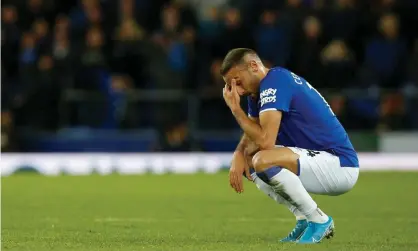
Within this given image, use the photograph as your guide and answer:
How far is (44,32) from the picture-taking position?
19.3 meters

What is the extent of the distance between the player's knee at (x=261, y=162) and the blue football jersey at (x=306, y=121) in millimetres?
371

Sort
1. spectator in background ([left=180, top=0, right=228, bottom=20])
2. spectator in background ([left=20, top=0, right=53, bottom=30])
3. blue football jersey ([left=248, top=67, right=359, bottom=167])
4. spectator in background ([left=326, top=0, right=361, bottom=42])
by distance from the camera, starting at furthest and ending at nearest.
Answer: spectator in background ([left=180, top=0, right=228, bottom=20]) → spectator in background ([left=20, top=0, right=53, bottom=30]) → spectator in background ([left=326, top=0, right=361, bottom=42]) → blue football jersey ([left=248, top=67, right=359, bottom=167])

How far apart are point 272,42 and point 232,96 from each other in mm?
10855

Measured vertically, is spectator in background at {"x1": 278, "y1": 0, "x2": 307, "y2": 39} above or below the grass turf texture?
above

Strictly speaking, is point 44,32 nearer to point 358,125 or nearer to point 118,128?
point 118,128

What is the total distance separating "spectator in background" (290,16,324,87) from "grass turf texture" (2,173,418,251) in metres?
2.39

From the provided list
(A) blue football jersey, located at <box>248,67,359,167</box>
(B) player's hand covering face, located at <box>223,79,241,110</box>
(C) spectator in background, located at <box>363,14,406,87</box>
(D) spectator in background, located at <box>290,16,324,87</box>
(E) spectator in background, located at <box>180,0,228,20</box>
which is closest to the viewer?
(B) player's hand covering face, located at <box>223,79,241,110</box>

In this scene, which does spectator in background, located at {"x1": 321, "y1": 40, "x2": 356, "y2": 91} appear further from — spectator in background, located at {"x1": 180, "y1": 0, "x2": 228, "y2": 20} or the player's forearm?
the player's forearm

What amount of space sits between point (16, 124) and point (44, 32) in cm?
181

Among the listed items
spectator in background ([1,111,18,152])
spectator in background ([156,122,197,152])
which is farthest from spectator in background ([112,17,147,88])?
spectator in background ([1,111,18,152])

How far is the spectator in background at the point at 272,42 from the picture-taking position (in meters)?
18.7

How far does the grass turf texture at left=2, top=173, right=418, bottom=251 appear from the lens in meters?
8.20

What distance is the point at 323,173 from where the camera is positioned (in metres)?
8.23

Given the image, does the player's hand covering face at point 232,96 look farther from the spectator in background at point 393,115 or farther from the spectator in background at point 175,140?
the spectator in background at point 393,115
